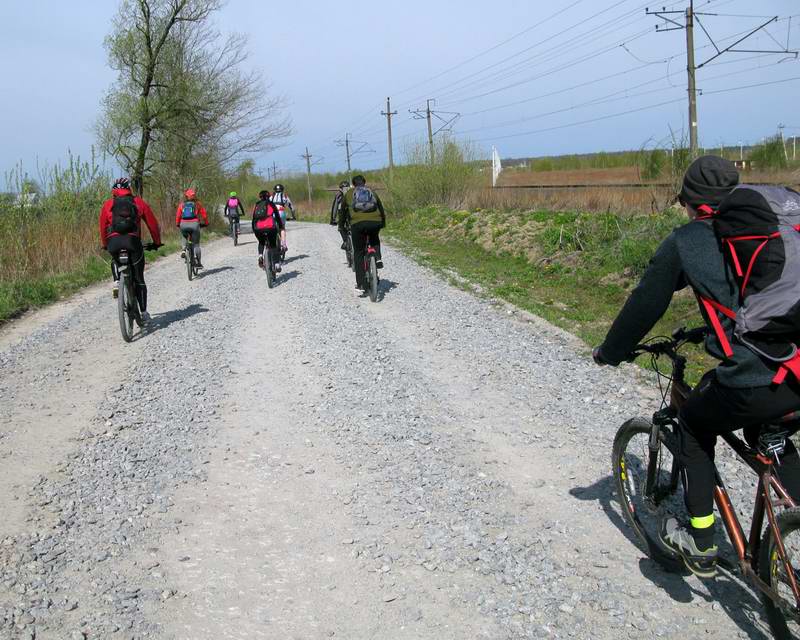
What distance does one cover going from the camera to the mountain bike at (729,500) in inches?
108

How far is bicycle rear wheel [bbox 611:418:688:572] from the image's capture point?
3.48 meters

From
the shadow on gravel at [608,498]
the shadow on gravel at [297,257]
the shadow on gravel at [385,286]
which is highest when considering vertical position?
the shadow on gravel at [297,257]

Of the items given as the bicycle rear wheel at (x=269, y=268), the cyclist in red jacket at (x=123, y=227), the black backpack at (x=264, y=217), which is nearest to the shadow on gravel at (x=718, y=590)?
the cyclist in red jacket at (x=123, y=227)

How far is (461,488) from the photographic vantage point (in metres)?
4.62

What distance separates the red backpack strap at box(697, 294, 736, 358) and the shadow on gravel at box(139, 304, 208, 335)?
876cm

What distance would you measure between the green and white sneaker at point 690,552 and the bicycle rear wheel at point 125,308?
7.81 m

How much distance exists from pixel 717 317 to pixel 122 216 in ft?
28.2

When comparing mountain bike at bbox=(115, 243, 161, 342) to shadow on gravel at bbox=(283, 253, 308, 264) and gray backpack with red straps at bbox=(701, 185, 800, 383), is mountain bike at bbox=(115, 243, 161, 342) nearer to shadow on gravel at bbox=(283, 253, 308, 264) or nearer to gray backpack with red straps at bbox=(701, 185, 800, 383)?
gray backpack with red straps at bbox=(701, 185, 800, 383)

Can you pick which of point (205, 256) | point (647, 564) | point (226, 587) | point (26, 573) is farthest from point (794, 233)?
point (205, 256)

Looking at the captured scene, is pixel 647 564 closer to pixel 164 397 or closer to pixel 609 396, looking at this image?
pixel 609 396

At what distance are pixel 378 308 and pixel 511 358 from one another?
395 centimetres

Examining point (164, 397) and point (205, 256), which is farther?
point (205, 256)

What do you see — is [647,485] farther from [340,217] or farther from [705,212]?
[340,217]

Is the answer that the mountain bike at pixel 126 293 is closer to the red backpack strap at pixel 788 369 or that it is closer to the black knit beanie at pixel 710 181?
the black knit beanie at pixel 710 181
